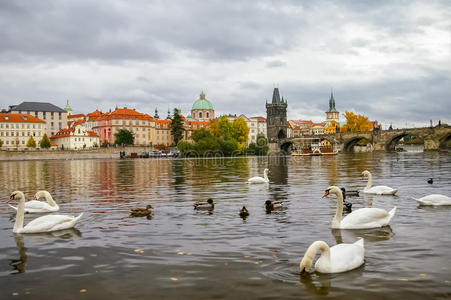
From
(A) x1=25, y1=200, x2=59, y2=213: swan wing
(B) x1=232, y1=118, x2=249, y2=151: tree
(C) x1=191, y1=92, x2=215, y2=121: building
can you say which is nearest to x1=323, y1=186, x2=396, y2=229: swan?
(A) x1=25, y1=200, x2=59, y2=213: swan wing

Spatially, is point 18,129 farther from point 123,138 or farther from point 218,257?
point 218,257

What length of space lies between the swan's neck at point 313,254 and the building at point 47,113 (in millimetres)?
157562

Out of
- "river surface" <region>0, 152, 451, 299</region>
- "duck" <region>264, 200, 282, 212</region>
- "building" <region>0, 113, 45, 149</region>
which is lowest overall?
"river surface" <region>0, 152, 451, 299</region>

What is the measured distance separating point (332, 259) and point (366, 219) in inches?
140

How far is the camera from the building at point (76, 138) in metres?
136

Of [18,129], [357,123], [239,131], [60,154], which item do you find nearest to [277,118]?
[357,123]

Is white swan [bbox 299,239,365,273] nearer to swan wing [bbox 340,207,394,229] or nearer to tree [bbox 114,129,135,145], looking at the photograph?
swan wing [bbox 340,207,394,229]

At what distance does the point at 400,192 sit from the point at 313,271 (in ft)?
39.5

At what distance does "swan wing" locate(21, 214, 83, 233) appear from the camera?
10.3 meters

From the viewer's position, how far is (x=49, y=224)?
34.2ft

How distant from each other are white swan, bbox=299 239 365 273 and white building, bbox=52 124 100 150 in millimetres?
130985

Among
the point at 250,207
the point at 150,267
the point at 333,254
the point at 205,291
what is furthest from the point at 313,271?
the point at 250,207

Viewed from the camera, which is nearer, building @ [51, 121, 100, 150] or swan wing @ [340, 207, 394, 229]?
swan wing @ [340, 207, 394, 229]

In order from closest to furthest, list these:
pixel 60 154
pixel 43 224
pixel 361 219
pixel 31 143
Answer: pixel 361 219 → pixel 43 224 → pixel 60 154 → pixel 31 143
